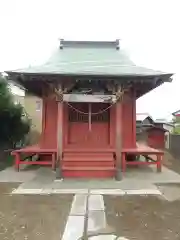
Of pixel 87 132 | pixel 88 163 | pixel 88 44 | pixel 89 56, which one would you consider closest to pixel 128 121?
pixel 87 132

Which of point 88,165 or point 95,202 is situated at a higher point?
point 88,165

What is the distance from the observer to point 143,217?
4.97 meters

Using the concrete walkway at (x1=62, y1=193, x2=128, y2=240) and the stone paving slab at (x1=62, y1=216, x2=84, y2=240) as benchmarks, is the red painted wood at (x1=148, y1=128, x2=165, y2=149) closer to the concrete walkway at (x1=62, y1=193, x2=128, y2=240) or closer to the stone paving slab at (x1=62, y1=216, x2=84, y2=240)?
the concrete walkway at (x1=62, y1=193, x2=128, y2=240)

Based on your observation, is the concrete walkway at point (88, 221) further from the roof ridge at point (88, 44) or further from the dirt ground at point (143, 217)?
the roof ridge at point (88, 44)

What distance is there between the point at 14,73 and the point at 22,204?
4.39 m

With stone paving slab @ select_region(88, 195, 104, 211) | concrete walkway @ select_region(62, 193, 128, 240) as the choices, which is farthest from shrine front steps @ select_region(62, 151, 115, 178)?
concrete walkway @ select_region(62, 193, 128, 240)

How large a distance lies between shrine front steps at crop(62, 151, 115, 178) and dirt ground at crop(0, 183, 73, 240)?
2475 millimetres

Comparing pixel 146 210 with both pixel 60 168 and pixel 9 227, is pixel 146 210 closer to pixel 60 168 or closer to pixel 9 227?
pixel 9 227

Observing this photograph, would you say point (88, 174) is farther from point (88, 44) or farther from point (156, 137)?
point (156, 137)

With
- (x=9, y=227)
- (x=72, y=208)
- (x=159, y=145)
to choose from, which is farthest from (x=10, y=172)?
(x=159, y=145)

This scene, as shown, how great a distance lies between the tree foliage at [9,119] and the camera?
43.1 feet

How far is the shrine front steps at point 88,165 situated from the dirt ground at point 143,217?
2.55 m

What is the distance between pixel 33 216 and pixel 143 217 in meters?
1.93

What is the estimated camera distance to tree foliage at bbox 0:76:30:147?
13141 millimetres
